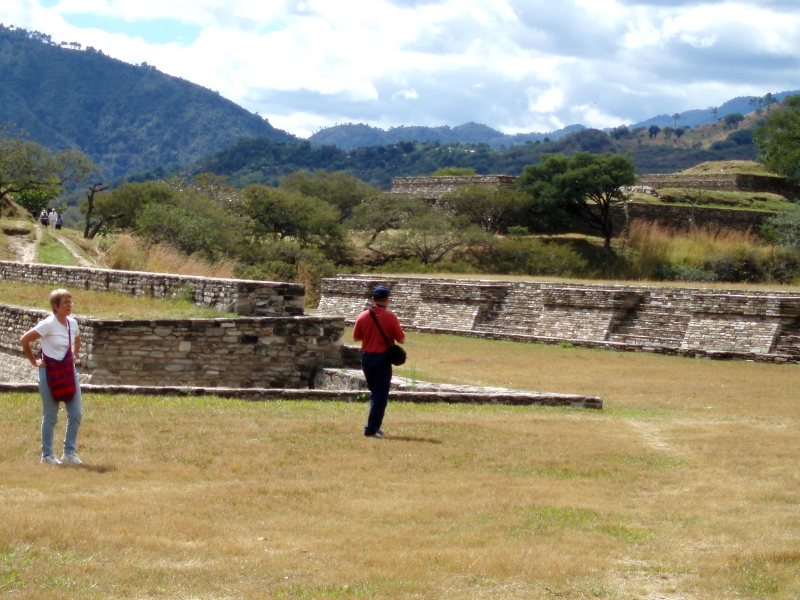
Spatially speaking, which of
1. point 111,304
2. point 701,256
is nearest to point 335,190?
point 701,256

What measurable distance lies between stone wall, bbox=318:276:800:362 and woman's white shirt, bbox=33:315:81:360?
15.0m

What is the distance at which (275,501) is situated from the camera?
20.5 feet

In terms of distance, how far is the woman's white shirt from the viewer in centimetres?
696

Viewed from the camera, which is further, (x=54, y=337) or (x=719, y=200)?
(x=719, y=200)

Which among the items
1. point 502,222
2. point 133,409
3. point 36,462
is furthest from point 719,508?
point 502,222

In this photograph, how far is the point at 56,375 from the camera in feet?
22.8

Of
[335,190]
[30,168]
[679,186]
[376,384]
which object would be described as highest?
[679,186]

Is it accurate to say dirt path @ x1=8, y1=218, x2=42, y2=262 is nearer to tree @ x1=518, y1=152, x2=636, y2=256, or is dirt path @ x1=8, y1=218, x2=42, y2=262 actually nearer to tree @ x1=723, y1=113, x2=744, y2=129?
tree @ x1=518, y1=152, x2=636, y2=256

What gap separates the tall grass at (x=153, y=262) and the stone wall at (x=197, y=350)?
8.31 m

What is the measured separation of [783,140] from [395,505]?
4906 cm

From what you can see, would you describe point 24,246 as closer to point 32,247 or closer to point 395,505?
point 32,247

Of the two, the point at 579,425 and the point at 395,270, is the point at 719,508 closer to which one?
the point at 579,425

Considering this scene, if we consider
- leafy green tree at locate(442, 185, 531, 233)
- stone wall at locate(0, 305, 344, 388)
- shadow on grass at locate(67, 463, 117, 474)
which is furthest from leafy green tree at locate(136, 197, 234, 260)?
shadow on grass at locate(67, 463, 117, 474)

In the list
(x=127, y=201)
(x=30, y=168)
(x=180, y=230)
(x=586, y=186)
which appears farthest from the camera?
(x=127, y=201)
